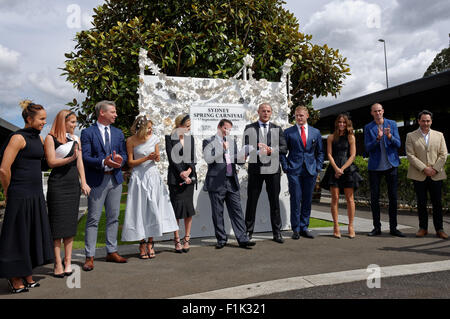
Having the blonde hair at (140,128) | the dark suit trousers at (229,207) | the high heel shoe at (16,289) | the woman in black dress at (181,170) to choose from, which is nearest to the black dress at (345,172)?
the dark suit trousers at (229,207)

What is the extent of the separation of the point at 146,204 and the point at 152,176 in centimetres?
39

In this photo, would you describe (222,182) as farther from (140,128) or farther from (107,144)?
(107,144)

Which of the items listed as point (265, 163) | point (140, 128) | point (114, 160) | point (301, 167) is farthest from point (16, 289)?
point (301, 167)

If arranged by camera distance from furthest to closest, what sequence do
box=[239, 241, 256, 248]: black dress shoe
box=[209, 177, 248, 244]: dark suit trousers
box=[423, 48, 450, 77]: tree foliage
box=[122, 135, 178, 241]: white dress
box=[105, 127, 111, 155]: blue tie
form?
box=[423, 48, 450, 77]: tree foliage
box=[209, 177, 248, 244]: dark suit trousers
box=[239, 241, 256, 248]: black dress shoe
box=[122, 135, 178, 241]: white dress
box=[105, 127, 111, 155]: blue tie

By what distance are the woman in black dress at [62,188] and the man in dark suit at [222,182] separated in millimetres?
1901

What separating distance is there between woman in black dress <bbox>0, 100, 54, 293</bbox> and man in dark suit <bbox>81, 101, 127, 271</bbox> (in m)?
0.69

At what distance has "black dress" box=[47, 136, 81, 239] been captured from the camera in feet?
13.4

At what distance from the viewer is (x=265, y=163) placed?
19.0 feet

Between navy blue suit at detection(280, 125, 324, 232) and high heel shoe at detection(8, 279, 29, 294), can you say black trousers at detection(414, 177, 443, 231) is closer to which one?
navy blue suit at detection(280, 125, 324, 232)

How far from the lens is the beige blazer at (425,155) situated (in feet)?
19.2

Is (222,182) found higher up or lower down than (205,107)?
lower down

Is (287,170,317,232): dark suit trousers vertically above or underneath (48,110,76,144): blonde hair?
underneath

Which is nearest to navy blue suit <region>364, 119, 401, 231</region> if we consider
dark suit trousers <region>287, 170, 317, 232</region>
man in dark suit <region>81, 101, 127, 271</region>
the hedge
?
dark suit trousers <region>287, 170, 317, 232</region>
